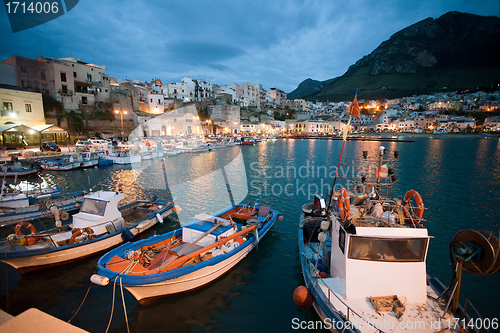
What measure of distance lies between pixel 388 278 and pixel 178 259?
224 inches

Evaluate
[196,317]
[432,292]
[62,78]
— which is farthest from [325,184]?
[62,78]

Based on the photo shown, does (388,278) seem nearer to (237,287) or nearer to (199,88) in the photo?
(237,287)

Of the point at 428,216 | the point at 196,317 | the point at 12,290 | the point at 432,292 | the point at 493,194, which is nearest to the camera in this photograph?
the point at 432,292

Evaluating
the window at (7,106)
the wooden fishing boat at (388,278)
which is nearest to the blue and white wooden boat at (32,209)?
the wooden fishing boat at (388,278)

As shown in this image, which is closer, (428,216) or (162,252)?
(162,252)

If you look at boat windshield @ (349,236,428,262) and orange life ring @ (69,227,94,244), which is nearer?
boat windshield @ (349,236,428,262)

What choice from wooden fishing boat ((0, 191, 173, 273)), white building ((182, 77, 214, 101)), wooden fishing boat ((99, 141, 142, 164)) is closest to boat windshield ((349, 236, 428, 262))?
wooden fishing boat ((0, 191, 173, 273))

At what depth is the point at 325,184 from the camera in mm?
20062

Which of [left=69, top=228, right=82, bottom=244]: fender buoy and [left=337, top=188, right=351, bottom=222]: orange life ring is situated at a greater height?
[left=337, top=188, right=351, bottom=222]: orange life ring

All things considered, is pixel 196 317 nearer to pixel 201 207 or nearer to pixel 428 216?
pixel 201 207

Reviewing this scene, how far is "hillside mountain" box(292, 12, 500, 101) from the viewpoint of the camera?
150 m

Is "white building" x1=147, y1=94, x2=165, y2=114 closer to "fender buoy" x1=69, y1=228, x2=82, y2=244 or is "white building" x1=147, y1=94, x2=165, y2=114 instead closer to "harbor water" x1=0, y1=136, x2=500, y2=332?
"harbor water" x1=0, y1=136, x2=500, y2=332

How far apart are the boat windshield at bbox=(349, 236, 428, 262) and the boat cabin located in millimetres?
9279

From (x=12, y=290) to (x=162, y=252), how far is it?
4.54 metres
